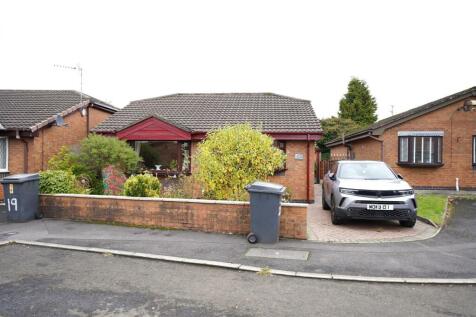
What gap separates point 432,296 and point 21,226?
8.64m

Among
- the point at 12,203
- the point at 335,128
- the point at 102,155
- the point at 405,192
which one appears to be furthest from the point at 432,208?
the point at 335,128

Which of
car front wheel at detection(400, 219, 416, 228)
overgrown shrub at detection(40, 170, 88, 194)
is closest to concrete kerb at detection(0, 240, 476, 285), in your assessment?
car front wheel at detection(400, 219, 416, 228)

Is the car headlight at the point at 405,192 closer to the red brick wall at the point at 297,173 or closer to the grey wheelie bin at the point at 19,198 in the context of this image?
the red brick wall at the point at 297,173

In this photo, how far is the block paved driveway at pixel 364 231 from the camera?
7.46 m

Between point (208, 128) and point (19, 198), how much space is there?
7.25 metres

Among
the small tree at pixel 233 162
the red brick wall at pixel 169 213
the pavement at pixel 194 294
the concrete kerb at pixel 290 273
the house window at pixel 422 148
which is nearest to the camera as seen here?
the pavement at pixel 194 294

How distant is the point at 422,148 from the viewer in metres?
16.0

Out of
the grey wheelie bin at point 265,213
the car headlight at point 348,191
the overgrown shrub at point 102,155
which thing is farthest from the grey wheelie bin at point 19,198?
the car headlight at point 348,191

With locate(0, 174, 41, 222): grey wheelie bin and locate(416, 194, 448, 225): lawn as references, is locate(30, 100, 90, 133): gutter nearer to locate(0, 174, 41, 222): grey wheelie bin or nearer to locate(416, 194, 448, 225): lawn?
locate(0, 174, 41, 222): grey wheelie bin

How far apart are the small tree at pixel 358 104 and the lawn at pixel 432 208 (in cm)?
2883

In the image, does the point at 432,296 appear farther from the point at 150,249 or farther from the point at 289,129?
the point at 289,129

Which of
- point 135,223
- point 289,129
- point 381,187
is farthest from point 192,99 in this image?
point 381,187

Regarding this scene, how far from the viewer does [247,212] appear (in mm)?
7633

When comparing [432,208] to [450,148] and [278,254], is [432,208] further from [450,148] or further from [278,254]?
[278,254]
